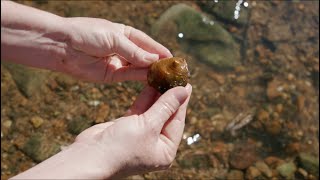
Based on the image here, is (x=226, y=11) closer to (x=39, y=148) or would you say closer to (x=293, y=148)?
(x=293, y=148)

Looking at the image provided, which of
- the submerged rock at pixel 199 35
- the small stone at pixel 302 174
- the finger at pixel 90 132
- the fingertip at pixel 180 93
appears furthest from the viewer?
the submerged rock at pixel 199 35

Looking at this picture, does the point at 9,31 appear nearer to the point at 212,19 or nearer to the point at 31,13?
the point at 31,13

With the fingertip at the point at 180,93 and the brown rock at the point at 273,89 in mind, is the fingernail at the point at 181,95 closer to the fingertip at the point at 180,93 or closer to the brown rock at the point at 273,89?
the fingertip at the point at 180,93

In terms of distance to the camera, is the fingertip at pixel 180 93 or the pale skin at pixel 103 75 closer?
the pale skin at pixel 103 75

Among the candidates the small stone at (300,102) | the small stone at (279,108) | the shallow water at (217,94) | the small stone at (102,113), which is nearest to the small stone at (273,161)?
the shallow water at (217,94)

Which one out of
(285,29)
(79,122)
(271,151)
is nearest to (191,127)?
(271,151)

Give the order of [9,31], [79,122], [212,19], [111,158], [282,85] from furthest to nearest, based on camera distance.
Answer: [212,19] → [282,85] → [79,122] → [9,31] → [111,158]

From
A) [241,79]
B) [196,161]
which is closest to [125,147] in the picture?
[196,161]
